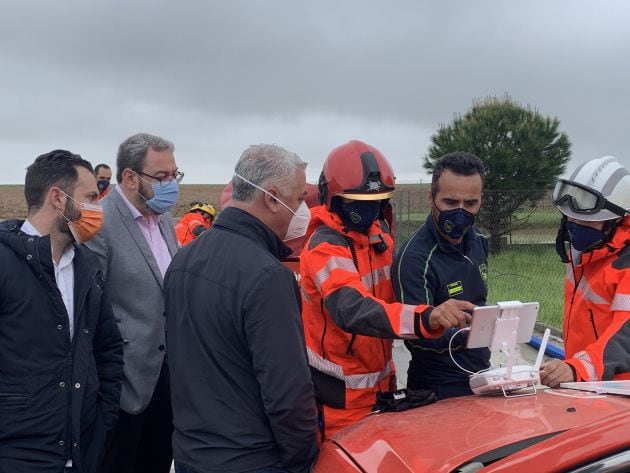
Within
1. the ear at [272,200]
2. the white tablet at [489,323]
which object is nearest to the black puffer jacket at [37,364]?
the ear at [272,200]

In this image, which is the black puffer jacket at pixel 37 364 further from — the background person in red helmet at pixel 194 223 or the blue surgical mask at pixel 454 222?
the background person in red helmet at pixel 194 223

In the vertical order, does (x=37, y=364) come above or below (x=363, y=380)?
above

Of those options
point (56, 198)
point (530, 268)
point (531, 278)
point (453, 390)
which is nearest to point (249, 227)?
point (56, 198)

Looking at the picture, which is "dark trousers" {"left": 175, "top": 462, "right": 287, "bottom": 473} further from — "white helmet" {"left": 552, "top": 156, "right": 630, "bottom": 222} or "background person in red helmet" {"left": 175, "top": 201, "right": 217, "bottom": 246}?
"background person in red helmet" {"left": 175, "top": 201, "right": 217, "bottom": 246}

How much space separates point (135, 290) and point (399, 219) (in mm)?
8783

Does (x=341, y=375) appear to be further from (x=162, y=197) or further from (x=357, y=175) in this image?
(x=162, y=197)

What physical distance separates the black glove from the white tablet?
1.18 ft

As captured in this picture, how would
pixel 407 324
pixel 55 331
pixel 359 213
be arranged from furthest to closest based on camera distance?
pixel 359 213 → pixel 55 331 → pixel 407 324

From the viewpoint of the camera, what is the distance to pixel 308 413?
2.09 meters

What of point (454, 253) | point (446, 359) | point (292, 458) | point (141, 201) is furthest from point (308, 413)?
point (141, 201)

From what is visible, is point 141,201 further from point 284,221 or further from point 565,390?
point 565,390

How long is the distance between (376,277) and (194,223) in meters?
5.42

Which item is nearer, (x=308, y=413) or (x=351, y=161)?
(x=308, y=413)

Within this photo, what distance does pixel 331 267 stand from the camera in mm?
2566
